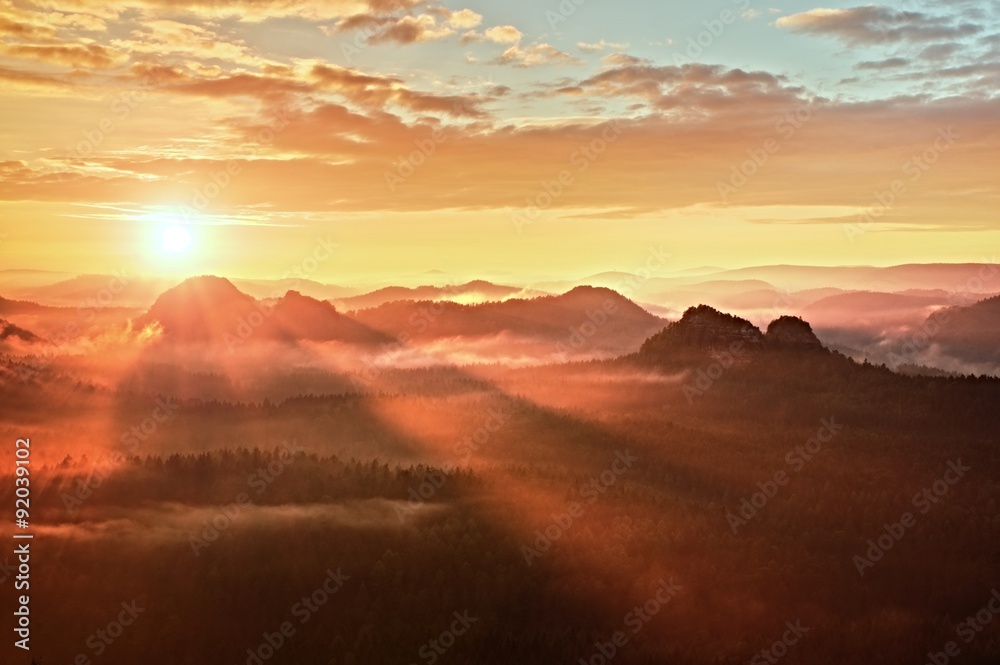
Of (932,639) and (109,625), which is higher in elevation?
(109,625)

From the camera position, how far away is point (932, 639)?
194m

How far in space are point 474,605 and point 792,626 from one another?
5919cm

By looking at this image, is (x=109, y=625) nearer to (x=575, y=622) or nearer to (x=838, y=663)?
(x=575, y=622)

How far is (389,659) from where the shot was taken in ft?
556

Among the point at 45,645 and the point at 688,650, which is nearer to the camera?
the point at 45,645

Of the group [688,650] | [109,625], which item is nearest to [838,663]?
[688,650]

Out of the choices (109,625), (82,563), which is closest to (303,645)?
(109,625)

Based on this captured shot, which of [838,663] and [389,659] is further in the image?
[838,663]

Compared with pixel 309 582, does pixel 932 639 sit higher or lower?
lower

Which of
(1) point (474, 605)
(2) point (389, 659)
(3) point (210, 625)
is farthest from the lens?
(1) point (474, 605)

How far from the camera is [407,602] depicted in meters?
188

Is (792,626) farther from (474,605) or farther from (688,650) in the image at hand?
(474,605)

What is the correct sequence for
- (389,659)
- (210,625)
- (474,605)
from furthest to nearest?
1. (474,605)
2. (210,625)
3. (389,659)

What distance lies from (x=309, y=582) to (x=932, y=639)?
116m
